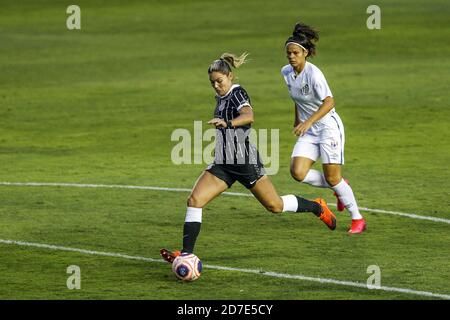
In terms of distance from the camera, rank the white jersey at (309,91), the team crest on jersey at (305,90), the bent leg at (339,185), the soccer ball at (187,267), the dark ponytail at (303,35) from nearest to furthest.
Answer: the soccer ball at (187,267) < the dark ponytail at (303,35) < the white jersey at (309,91) < the team crest on jersey at (305,90) < the bent leg at (339,185)

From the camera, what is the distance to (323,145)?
16.0m

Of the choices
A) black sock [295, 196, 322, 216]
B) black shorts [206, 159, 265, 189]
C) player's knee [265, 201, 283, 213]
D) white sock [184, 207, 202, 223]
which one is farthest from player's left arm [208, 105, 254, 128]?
black sock [295, 196, 322, 216]

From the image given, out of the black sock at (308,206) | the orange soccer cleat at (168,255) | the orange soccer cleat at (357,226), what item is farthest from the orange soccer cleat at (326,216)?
the orange soccer cleat at (168,255)

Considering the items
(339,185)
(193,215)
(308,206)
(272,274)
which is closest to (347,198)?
(339,185)

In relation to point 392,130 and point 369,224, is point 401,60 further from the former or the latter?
point 369,224

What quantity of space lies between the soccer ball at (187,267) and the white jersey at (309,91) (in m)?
3.33

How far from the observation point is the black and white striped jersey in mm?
14008

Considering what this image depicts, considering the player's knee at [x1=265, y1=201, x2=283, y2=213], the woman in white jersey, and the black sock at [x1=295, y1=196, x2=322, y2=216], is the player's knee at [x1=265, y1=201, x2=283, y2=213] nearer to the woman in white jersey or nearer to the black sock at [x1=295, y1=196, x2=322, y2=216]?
the black sock at [x1=295, y1=196, x2=322, y2=216]

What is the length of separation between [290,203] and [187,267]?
2355 millimetres

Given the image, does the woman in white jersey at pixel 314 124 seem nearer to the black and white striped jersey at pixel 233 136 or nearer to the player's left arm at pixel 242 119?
the black and white striped jersey at pixel 233 136

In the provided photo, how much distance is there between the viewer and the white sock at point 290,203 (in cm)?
1507

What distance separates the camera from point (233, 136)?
46.6 ft

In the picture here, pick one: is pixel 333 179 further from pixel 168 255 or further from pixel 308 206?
pixel 168 255
